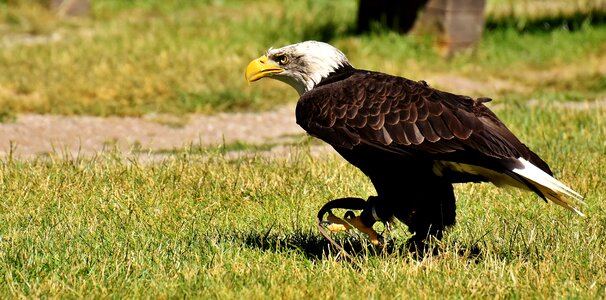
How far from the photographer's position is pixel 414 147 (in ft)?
15.5

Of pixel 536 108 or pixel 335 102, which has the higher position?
pixel 335 102

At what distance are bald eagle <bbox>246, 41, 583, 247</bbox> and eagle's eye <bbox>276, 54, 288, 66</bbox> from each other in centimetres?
28

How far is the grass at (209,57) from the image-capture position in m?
10.3

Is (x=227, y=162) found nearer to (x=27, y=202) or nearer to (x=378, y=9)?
(x=27, y=202)

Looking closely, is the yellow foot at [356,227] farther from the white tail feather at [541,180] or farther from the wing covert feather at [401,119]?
the white tail feather at [541,180]

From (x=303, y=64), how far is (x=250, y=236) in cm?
92

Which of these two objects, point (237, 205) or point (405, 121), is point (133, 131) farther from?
point (405, 121)

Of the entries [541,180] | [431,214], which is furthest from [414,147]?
[541,180]

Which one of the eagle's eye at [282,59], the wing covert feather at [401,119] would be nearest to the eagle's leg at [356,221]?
the wing covert feather at [401,119]

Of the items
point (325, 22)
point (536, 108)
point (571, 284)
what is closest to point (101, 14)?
point (325, 22)

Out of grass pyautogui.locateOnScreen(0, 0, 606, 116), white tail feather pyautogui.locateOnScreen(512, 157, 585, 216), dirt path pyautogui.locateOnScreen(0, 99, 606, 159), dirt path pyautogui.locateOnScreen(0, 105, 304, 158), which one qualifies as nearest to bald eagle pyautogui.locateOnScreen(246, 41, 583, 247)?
white tail feather pyautogui.locateOnScreen(512, 157, 585, 216)

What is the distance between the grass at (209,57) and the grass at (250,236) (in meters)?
3.16

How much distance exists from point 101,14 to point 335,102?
11.2m

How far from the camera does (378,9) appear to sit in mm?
12719
